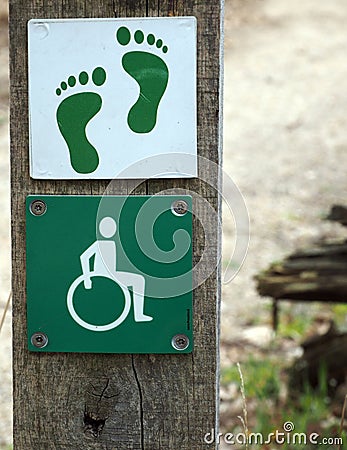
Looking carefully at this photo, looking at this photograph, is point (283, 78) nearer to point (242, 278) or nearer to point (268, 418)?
point (242, 278)

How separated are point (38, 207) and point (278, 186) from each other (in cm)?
519

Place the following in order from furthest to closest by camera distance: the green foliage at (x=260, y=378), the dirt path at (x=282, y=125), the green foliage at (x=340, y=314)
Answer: the dirt path at (x=282, y=125), the green foliage at (x=340, y=314), the green foliage at (x=260, y=378)

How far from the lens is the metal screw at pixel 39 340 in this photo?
4.70ft

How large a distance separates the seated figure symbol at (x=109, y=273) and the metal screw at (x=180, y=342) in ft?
0.20

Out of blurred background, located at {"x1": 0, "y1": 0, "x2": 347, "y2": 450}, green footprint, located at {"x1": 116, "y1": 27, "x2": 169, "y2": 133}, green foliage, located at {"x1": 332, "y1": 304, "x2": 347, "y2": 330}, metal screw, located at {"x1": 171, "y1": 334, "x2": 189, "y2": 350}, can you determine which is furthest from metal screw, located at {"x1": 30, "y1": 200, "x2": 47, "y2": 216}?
green foliage, located at {"x1": 332, "y1": 304, "x2": 347, "y2": 330}

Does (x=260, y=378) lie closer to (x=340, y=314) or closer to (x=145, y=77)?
(x=340, y=314)

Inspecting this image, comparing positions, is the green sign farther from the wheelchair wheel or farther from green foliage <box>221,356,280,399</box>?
green foliage <box>221,356,280,399</box>

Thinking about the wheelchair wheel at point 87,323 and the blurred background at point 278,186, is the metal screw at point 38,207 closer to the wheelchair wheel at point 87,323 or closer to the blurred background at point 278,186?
the wheelchair wheel at point 87,323

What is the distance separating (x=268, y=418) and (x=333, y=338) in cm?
68

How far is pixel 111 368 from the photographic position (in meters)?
1.45

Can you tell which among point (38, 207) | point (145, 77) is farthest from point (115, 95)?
point (38, 207)

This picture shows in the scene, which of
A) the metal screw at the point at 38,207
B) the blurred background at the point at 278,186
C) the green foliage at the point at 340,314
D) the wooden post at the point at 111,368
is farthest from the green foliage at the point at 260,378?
the metal screw at the point at 38,207

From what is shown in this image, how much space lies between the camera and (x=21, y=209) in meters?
1.44

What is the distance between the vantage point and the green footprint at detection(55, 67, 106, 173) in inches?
54.7
